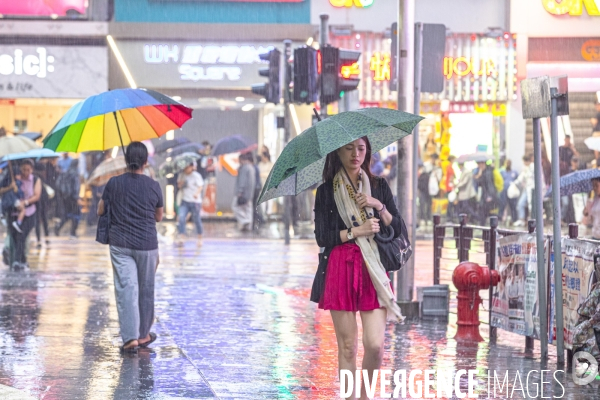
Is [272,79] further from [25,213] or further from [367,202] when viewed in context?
[367,202]

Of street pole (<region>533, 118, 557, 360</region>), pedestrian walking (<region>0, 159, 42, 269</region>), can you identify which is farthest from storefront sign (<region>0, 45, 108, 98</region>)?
street pole (<region>533, 118, 557, 360</region>)

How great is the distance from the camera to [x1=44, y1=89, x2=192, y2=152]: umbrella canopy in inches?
403

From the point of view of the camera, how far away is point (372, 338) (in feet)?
21.5

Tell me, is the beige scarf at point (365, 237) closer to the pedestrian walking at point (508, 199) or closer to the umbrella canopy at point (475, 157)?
the pedestrian walking at point (508, 199)

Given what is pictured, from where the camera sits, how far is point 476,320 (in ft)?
35.5

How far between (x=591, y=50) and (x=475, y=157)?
639cm

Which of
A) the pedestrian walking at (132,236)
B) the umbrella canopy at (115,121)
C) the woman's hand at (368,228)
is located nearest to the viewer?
the woman's hand at (368,228)

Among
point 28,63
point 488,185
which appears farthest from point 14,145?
point 28,63

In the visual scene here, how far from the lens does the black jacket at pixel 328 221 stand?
664cm

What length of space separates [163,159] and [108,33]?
4.07 meters

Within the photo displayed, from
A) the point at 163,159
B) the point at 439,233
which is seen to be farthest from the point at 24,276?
the point at 163,159

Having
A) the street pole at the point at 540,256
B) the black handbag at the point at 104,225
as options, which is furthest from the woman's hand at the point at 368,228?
the black handbag at the point at 104,225

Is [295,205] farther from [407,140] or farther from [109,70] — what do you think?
[407,140]

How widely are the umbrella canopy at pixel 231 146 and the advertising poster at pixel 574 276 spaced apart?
65.8 feet
